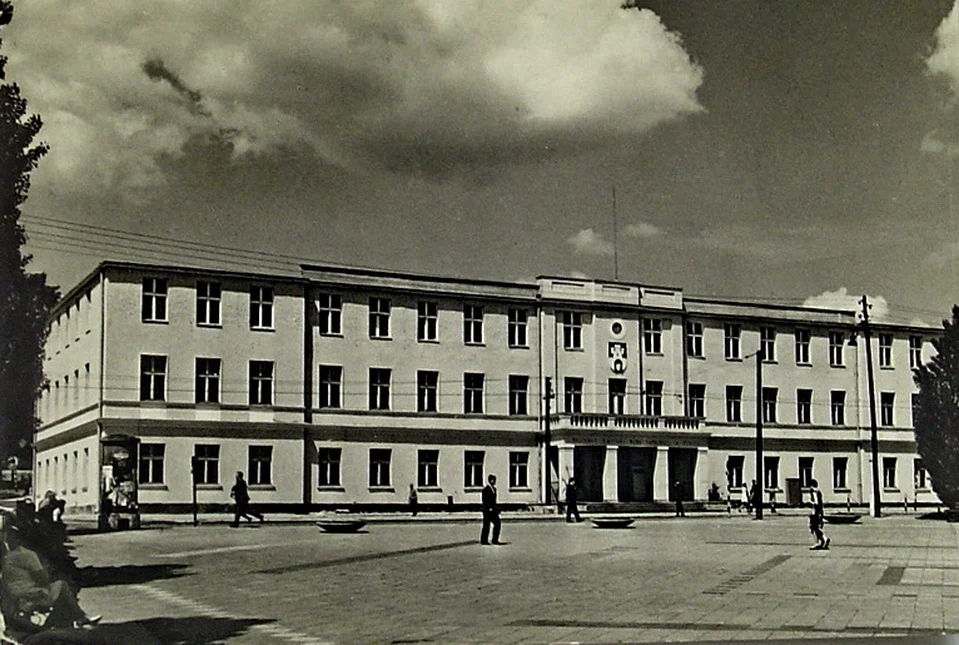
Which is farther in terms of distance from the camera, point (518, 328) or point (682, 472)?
point (682, 472)

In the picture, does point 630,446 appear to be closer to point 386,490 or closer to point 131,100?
point 386,490

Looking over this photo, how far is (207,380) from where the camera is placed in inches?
338

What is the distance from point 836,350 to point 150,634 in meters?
6.12

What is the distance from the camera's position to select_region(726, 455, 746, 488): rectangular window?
10.4 meters

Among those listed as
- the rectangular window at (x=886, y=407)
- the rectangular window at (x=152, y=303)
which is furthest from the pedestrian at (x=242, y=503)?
the rectangular window at (x=886, y=407)

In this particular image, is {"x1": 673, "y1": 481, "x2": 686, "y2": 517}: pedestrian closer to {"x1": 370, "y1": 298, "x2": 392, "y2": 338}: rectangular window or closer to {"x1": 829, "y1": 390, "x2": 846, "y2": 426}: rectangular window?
{"x1": 829, "y1": 390, "x2": 846, "y2": 426}: rectangular window

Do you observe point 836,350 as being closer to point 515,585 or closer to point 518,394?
point 518,394

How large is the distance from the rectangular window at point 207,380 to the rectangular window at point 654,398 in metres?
3.39

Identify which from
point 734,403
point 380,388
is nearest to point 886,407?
point 734,403

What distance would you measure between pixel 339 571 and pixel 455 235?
264cm

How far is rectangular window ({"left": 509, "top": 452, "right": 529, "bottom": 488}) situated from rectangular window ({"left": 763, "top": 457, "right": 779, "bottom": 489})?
7.47 ft

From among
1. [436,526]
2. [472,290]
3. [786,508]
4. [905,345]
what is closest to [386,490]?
[436,526]

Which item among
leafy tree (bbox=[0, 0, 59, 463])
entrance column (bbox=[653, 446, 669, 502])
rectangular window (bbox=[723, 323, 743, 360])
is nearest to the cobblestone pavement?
entrance column (bbox=[653, 446, 669, 502])

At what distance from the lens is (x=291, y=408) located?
8977 mm
